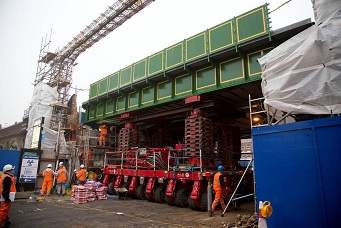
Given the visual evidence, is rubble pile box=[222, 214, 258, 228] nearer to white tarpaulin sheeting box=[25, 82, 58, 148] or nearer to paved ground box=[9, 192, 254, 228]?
paved ground box=[9, 192, 254, 228]

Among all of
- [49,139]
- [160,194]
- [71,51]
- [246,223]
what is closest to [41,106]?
[49,139]

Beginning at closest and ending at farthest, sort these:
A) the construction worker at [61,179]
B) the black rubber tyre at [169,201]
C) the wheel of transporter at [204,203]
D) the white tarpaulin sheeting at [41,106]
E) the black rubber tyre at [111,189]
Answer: the wheel of transporter at [204,203] < the black rubber tyre at [169,201] < the construction worker at [61,179] < the black rubber tyre at [111,189] < the white tarpaulin sheeting at [41,106]

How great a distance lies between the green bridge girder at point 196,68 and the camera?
Result: 10.9 metres

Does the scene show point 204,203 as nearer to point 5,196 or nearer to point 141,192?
point 141,192

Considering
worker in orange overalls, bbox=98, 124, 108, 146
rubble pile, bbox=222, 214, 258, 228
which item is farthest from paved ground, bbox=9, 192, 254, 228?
worker in orange overalls, bbox=98, 124, 108, 146

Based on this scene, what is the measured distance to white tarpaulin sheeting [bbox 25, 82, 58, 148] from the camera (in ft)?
88.5

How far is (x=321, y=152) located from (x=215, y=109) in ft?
26.7

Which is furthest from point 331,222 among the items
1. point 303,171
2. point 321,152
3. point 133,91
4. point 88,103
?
point 88,103

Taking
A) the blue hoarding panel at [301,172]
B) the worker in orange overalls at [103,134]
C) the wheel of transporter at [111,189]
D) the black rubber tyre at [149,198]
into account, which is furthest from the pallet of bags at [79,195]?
the blue hoarding panel at [301,172]

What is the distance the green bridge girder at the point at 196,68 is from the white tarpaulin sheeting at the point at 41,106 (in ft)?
42.4

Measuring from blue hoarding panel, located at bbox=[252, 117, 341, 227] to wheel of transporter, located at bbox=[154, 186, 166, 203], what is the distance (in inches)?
283

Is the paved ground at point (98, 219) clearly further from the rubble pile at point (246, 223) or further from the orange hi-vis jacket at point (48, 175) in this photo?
the orange hi-vis jacket at point (48, 175)

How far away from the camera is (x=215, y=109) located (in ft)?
→ 44.1

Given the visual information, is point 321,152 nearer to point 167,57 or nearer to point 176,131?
point 167,57
